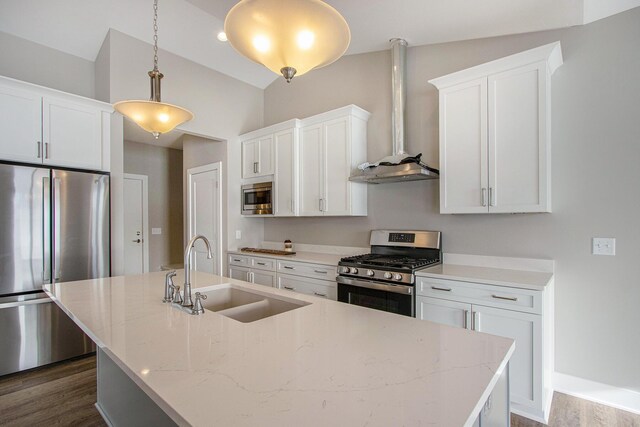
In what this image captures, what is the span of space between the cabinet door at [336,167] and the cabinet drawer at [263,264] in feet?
2.72

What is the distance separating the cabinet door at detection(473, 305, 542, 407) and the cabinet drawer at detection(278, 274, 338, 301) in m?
1.43

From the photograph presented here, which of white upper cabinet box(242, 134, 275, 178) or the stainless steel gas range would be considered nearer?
the stainless steel gas range

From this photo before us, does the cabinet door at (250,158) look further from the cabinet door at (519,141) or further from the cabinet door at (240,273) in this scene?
the cabinet door at (519,141)

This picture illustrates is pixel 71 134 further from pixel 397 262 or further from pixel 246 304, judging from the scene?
pixel 397 262

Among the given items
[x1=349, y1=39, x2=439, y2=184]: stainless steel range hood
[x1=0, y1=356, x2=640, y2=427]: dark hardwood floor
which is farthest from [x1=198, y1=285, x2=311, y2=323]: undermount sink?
[x1=349, y1=39, x2=439, y2=184]: stainless steel range hood

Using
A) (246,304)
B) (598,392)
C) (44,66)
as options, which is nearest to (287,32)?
(246,304)

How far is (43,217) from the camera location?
9.34ft

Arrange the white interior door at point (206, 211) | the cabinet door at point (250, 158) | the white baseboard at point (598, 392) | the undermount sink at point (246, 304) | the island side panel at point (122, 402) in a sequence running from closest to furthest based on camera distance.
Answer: the island side panel at point (122, 402) → the undermount sink at point (246, 304) → the white baseboard at point (598, 392) → the cabinet door at point (250, 158) → the white interior door at point (206, 211)

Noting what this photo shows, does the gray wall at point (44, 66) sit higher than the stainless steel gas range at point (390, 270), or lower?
higher

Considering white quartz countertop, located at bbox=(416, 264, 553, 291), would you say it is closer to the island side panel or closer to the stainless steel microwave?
the island side panel

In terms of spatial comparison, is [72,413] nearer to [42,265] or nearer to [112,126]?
[42,265]

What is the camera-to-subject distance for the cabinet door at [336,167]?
3.48 metres

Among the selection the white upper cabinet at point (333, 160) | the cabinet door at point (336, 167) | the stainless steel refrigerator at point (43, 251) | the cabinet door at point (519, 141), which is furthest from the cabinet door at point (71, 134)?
the cabinet door at point (519, 141)

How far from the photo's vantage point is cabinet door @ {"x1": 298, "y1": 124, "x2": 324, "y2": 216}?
3721mm
